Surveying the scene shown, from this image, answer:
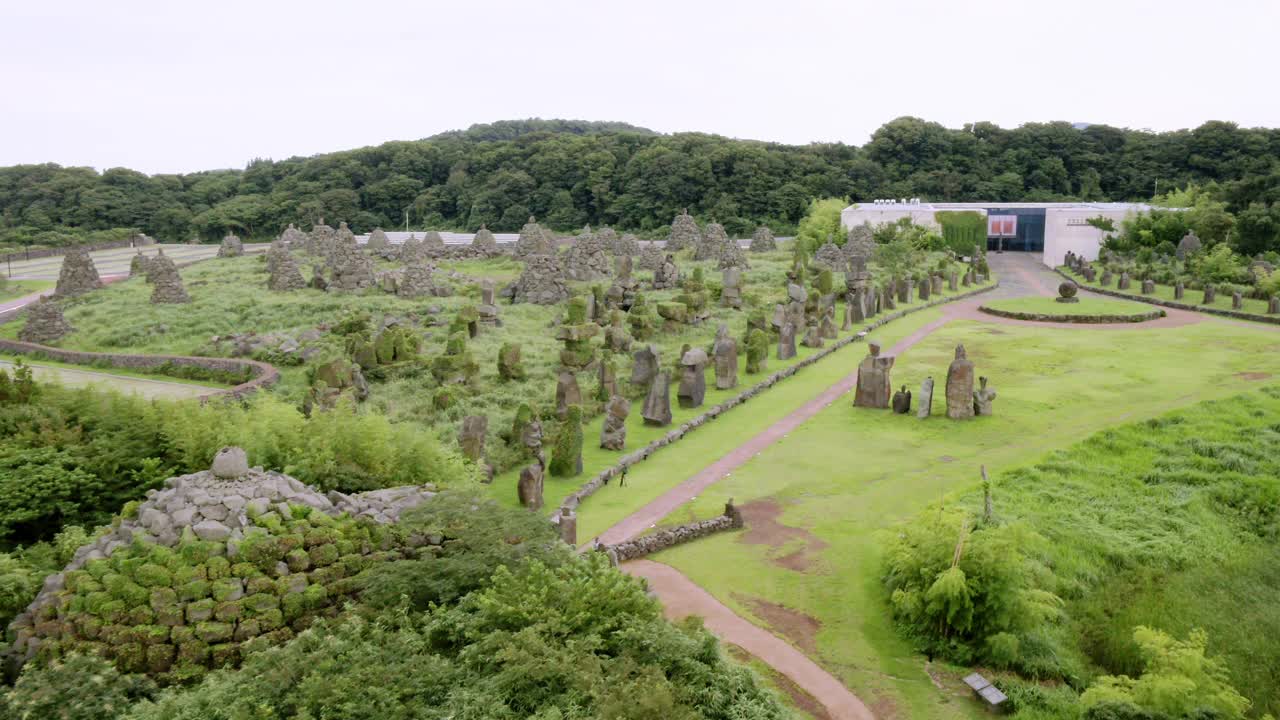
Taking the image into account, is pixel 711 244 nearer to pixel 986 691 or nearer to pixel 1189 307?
pixel 1189 307

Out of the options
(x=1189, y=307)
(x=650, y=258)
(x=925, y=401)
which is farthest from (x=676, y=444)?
(x=1189, y=307)

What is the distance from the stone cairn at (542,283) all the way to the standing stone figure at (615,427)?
66.1 ft

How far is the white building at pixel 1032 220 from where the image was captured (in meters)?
61.0

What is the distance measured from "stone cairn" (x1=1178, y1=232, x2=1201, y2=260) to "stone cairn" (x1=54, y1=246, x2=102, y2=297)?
5836 centimetres

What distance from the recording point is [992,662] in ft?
37.2

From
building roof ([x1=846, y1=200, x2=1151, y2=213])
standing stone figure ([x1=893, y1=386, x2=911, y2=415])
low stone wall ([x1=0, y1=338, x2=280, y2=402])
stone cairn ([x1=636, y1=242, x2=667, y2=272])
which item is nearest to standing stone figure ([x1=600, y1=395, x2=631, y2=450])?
standing stone figure ([x1=893, y1=386, x2=911, y2=415])

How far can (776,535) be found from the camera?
49.6 feet

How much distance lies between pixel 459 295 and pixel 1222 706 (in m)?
34.7

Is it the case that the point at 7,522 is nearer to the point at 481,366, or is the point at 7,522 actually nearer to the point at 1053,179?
the point at 481,366

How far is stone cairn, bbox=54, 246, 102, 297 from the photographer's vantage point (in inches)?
1596

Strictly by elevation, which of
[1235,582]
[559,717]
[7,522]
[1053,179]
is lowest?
[1235,582]

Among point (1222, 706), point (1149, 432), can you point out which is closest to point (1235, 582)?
point (1222, 706)

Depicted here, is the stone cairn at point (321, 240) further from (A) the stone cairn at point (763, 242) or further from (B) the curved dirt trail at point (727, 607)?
(B) the curved dirt trail at point (727, 607)

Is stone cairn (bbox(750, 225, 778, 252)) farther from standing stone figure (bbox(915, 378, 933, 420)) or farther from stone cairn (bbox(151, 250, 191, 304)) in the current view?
standing stone figure (bbox(915, 378, 933, 420))
